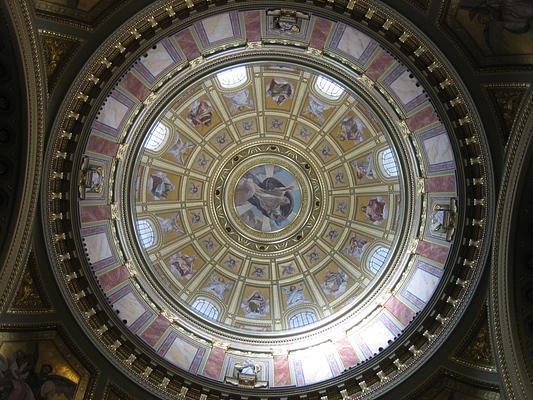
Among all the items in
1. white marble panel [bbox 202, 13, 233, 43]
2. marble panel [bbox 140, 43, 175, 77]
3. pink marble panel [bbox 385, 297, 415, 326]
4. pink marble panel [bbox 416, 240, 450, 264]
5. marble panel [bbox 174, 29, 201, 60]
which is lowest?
pink marble panel [bbox 385, 297, 415, 326]

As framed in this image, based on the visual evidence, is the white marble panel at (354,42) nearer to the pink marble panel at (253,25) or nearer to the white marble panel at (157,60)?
the pink marble panel at (253,25)

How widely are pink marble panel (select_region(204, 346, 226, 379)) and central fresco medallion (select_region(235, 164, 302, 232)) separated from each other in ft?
27.8

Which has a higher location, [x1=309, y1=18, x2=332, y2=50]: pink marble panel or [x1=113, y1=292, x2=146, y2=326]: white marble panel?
[x1=309, y1=18, x2=332, y2=50]: pink marble panel

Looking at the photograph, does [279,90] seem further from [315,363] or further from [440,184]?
[315,363]

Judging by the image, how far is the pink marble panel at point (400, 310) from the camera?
21203mm

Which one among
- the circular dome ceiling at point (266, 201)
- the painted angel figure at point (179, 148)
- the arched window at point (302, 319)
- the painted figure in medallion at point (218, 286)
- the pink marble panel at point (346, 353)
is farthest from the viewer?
the painted figure in medallion at point (218, 286)

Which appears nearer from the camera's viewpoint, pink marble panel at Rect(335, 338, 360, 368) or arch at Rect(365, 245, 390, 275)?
pink marble panel at Rect(335, 338, 360, 368)

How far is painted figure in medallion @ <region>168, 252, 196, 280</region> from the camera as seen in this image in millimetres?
27875

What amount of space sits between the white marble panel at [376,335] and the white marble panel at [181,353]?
22.8 ft


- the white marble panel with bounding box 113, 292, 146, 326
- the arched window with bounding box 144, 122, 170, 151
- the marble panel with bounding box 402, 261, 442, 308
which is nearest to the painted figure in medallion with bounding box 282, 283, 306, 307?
the marble panel with bounding box 402, 261, 442, 308

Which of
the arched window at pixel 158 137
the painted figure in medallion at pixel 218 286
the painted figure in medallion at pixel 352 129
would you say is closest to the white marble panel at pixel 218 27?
the arched window at pixel 158 137

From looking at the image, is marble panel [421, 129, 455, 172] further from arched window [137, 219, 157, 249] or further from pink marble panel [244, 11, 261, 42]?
arched window [137, 219, 157, 249]

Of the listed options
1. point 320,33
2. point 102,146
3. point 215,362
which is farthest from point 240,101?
point 215,362

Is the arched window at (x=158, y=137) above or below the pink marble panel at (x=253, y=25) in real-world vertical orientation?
below
